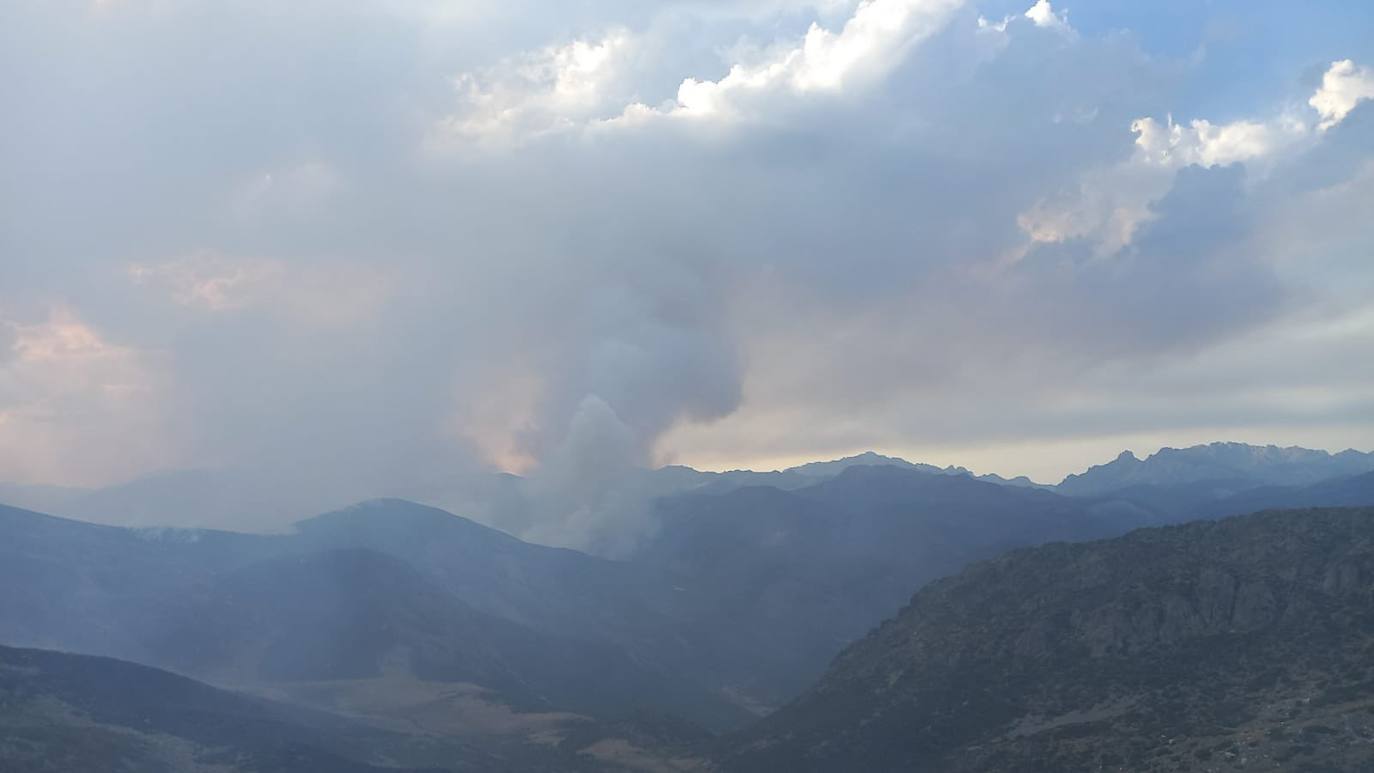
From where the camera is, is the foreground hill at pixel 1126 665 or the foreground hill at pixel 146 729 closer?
the foreground hill at pixel 1126 665

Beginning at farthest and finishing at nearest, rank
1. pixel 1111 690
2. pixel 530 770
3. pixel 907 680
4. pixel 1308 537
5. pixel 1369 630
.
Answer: pixel 530 770 → pixel 907 680 → pixel 1308 537 → pixel 1111 690 → pixel 1369 630

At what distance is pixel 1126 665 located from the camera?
123m

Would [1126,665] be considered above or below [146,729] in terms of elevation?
below

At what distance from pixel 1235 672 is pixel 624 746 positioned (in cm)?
8884

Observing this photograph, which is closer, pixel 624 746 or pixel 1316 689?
pixel 1316 689

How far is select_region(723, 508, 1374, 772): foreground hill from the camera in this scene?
98.9 metres

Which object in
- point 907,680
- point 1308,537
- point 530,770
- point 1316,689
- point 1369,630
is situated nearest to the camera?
point 1316,689

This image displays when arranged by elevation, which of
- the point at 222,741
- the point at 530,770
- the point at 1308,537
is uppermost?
the point at 1308,537

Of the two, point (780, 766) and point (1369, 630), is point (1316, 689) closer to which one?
point (1369, 630)

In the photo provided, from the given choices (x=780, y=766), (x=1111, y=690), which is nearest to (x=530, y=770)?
(x=780, y=766)

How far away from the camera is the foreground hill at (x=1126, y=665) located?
325 feet

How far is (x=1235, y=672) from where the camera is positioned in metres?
112

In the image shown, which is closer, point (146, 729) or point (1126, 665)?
point (1126, 665)

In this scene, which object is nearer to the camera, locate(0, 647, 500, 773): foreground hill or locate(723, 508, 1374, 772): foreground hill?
locate(723, 508, 1374, 772): foreground hill
